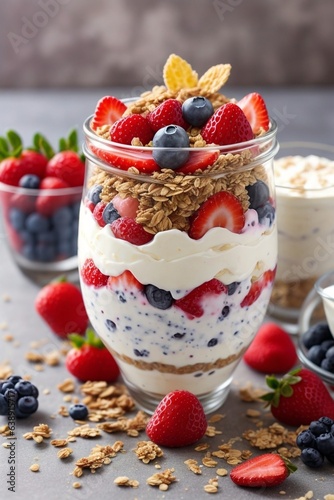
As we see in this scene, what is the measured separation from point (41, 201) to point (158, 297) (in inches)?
30.5

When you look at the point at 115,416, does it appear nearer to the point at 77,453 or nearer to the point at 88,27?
the point at 77,453

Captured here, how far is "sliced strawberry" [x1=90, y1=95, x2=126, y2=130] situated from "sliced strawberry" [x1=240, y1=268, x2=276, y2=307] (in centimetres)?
41

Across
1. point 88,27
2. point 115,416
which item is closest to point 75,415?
point 115,416

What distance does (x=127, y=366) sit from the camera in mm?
1567

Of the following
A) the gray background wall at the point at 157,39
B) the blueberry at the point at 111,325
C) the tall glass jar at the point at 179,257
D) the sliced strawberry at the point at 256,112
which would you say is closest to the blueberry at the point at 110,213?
the tall glass jar at the point at 179,257

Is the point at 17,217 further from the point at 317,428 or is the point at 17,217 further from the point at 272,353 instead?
the point at 317,428

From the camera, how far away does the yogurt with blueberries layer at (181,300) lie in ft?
4.47

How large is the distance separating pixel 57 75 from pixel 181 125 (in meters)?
2.24

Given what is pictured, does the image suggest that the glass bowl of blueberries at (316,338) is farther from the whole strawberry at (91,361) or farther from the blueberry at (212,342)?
the whole strawberry at (91,361)

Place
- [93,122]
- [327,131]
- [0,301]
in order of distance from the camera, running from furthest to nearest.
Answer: [327,131], [0,301], [93,122]

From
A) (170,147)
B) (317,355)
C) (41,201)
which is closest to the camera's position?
(170,147)

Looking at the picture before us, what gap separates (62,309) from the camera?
1861mm

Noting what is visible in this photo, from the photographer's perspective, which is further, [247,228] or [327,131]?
[327,131]

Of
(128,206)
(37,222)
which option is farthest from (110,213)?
(37,222)
